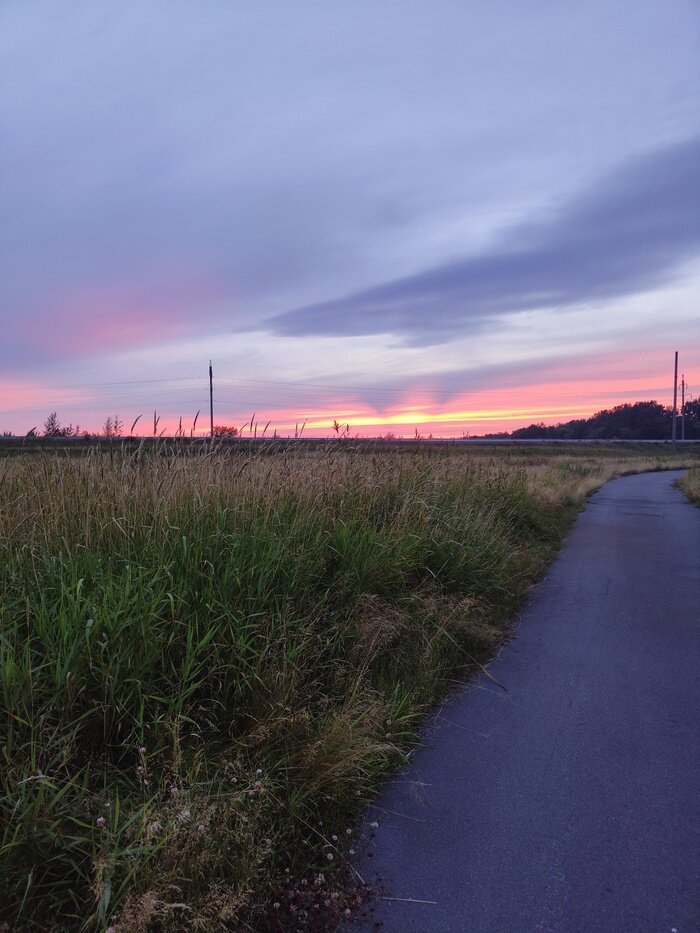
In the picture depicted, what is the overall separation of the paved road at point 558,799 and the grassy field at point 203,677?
0.26m

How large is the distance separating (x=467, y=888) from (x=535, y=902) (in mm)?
254

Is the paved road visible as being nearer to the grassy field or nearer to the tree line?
the grassy field

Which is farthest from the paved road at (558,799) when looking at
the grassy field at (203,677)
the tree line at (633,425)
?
the tree line at (633,425)

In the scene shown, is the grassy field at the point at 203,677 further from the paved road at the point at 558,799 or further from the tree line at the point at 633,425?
the tree line at the point at 633,425

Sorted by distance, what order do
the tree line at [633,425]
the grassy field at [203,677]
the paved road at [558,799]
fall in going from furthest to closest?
the tree line at [633,425]
the paved road at [558,799]
the grassy field at [203,677]

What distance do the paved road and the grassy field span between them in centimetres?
26

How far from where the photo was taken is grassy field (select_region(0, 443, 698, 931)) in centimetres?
224

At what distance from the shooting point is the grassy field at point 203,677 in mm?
2242

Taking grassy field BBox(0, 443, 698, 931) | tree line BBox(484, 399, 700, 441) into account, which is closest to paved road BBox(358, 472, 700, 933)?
grassy field BBox(0, 443, 698, 931)

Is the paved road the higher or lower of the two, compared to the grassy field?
lower

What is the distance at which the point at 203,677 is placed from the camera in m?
3.24

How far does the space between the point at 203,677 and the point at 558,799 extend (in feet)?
5.99

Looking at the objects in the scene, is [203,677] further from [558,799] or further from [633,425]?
[633,425]

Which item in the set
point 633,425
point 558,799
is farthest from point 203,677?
point 633,425
